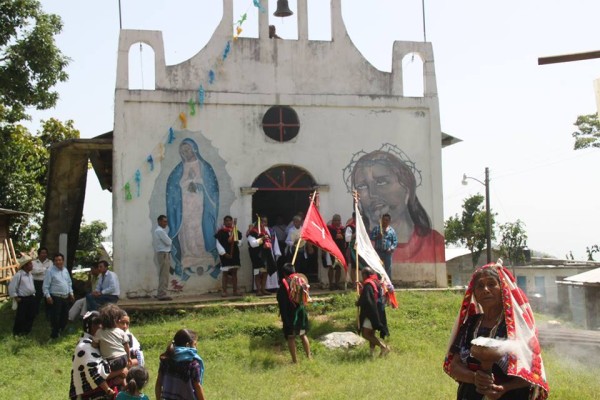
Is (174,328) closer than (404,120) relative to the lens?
Yes

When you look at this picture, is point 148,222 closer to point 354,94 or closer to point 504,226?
point 354,94

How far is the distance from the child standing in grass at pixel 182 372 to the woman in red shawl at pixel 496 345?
2364 mm

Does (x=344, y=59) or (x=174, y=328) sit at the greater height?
(x=344, y=59)

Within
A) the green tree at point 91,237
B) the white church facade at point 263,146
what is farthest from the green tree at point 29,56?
the green tree at point 91,237

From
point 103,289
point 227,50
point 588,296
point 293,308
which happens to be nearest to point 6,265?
point 227,50

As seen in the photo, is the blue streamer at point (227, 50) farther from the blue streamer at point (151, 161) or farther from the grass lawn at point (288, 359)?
the grass lawn at point (288, 359)

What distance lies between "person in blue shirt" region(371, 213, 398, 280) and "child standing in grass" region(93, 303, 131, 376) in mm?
9336

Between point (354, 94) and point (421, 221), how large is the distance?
3.18m

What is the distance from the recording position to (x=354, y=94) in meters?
16.2

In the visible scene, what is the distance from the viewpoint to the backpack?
1059 centimetres

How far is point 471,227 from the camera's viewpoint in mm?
36188

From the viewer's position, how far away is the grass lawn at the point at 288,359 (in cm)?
894

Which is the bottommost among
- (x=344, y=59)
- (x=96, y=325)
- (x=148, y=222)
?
(x=96, y=325)

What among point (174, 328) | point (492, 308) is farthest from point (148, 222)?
point (492, 308)
